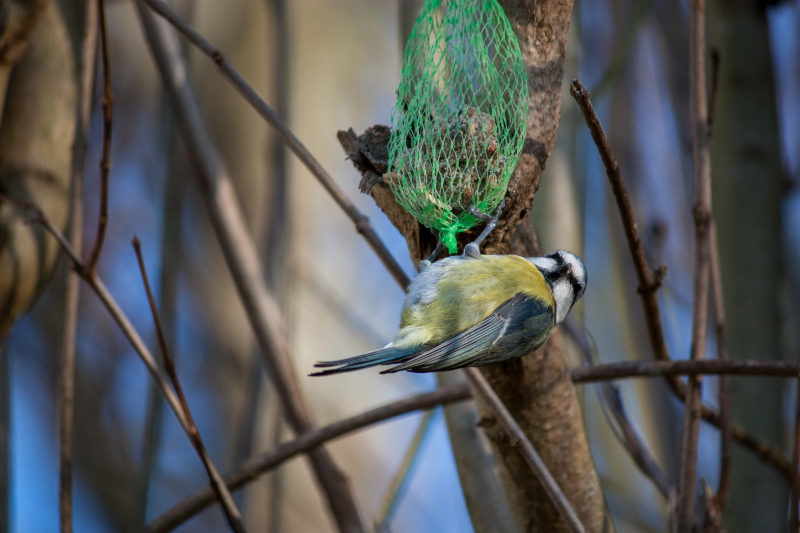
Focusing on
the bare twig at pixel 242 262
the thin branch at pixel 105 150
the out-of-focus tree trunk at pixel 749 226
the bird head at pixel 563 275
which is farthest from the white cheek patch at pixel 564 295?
the thin branch at pixel 105 150

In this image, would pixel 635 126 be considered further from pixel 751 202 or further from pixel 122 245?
pixel 122 245

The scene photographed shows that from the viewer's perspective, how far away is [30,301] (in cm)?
188

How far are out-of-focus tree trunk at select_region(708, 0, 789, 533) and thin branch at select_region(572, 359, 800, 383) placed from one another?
1029mm

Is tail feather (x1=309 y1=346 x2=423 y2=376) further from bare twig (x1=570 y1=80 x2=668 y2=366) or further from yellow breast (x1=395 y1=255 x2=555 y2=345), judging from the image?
bare twig (x1=570 y1=80 x2=668 y2=366)

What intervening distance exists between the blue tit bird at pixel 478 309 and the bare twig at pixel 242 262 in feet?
1.57

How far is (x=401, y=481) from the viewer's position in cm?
222

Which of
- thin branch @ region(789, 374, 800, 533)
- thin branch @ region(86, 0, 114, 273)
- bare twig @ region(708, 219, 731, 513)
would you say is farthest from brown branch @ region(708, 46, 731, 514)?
thin branch @ region(86, 0, 114, 273)

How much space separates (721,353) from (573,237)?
64 centimetres

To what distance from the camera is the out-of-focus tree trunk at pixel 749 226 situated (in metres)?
2.41

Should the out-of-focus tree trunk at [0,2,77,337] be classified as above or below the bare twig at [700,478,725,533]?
above

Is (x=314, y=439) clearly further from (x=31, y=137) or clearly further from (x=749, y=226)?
(x=749, y=226)

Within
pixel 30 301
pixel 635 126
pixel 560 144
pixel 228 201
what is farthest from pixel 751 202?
pixel 30 301

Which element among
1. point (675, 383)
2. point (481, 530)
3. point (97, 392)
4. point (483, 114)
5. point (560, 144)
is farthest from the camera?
point (97, 392)

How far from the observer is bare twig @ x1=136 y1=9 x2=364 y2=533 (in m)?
2.03
